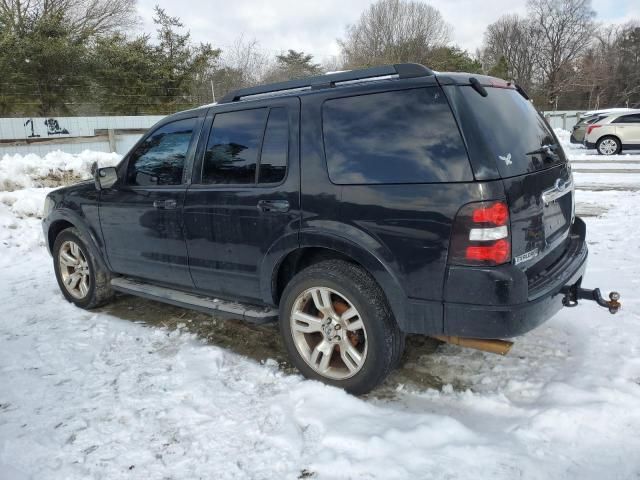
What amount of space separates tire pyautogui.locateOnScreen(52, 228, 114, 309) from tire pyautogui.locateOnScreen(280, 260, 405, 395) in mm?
2414

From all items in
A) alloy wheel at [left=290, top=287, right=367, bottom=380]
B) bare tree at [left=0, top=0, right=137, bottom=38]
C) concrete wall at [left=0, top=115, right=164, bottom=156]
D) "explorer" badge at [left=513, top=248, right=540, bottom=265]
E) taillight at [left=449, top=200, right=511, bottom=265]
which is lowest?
alloy wheel at [left=290, top=287, right=367, bottom=380]

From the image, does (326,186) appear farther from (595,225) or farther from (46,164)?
(46,164)

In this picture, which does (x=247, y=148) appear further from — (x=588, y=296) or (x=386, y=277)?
(x=588, y=296)

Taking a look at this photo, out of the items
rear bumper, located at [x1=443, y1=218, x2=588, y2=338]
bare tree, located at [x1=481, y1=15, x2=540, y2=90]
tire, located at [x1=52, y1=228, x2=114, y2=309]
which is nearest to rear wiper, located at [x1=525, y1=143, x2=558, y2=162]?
rear bumper, located at [x1=443, y1=218, x2=588, y2=338]

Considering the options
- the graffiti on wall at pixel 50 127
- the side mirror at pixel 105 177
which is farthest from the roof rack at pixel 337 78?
the graffiti on wall at pixel 50 127

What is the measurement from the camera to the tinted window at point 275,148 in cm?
334

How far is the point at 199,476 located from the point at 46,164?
1088cm

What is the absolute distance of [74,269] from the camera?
5156 millimetres

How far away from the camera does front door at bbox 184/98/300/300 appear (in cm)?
331

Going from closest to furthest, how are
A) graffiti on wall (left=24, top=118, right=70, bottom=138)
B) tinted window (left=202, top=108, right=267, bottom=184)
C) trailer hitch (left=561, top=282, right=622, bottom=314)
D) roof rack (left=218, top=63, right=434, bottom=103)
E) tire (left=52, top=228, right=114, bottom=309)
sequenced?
roof rack (left=218, top=63, right=434, bottom=103) → trailer hitch (left=561, top=282, right=622, bottom=314) → tinted window (left=202, top=108, right=267, bottom=184) → tire (left=52, top=228, right=114, bottom=309) → graffiti on wall (left=24, top=118, right=70, bottom=138)

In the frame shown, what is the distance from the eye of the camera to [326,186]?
308 cm

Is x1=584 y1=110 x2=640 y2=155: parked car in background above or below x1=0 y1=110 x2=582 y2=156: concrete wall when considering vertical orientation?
below

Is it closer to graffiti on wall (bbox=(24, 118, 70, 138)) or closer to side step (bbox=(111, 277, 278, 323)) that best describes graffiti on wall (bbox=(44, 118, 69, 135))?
graffiti on wall (bbox=(24, 118, 70, 138))

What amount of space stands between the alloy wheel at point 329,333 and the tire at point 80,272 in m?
2.50
